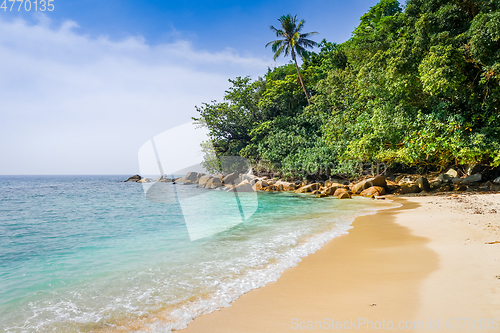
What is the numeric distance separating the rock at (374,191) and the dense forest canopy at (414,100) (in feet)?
5.77

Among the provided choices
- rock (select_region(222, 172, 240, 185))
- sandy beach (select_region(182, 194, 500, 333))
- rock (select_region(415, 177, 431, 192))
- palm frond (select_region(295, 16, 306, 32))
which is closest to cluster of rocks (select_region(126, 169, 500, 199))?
rock (select_region(415, 177, 431, 192))

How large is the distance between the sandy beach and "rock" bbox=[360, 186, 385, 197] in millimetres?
9902

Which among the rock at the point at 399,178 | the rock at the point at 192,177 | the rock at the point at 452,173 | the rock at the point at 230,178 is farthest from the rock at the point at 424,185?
the rock at the point at 192,177

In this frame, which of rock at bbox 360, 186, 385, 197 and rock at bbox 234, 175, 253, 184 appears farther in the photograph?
rock at bbox 234, 175, 253, 184

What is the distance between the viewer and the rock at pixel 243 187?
77.2 feet

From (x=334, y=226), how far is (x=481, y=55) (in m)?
8.89

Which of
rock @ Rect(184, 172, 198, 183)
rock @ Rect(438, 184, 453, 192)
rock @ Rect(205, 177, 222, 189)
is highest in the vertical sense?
rock @ Rect(184, 172, 198, 183)

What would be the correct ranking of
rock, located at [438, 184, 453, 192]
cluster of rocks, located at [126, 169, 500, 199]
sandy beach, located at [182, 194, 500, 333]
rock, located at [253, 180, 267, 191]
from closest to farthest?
sandy beach, located at [182, 194, 500, 333], rock, located at [438, 184, 453, 192], cluster of rocks, located at [126, 169, 500, 199], rock, located at [253, 180, 267, 191]

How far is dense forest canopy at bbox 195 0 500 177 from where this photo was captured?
10.2m

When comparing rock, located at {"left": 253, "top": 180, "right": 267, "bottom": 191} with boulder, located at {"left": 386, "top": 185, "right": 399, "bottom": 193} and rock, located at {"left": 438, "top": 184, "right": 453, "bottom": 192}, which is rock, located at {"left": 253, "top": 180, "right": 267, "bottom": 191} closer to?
boulder, located at {"left": 386, "top": 185, "right": 399, "bottom": 193}

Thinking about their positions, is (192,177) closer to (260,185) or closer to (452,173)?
(260,185)

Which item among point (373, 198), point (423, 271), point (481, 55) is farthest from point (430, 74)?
point (423, 271)

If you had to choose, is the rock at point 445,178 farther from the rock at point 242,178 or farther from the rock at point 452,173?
the rock at point 242,178

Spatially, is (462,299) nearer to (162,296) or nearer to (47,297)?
(162,296)
